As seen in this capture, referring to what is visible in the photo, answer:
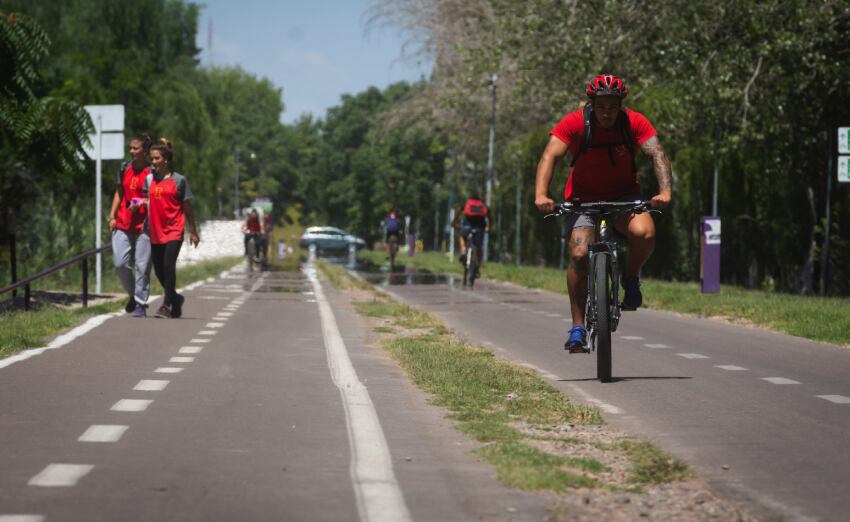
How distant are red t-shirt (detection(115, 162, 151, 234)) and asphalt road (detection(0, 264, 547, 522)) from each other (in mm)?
3859

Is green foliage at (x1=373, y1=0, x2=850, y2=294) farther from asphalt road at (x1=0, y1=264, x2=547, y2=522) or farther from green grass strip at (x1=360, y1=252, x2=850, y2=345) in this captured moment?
asphalt road at (x1=0, y1=264, x2=547, y2=522)

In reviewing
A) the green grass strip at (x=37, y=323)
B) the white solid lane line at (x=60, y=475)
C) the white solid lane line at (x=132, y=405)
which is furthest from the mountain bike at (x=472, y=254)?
the white solid lane line at (x=60, y=475)

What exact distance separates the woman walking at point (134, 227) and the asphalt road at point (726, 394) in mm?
3522

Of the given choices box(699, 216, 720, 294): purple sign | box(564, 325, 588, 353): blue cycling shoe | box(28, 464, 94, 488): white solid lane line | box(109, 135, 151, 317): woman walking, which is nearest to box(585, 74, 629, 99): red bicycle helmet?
box(564, 325, 588, 353): blue cycling shoe

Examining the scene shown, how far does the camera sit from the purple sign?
24.7 metres

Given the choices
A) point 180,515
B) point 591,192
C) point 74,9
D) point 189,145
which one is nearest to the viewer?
point 180,515

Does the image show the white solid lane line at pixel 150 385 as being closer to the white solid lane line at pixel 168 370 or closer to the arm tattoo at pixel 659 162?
the white solid lane line at pixel 168 370

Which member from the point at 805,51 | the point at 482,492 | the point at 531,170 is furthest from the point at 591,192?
the point at 531,170

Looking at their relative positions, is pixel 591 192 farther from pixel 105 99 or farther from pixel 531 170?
pixel 105 99

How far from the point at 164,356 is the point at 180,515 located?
7.02 meters

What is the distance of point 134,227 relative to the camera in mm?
17875

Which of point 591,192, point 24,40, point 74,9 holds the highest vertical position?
point 74,9

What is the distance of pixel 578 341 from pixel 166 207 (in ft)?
25.1

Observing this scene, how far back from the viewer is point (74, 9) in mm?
47625
